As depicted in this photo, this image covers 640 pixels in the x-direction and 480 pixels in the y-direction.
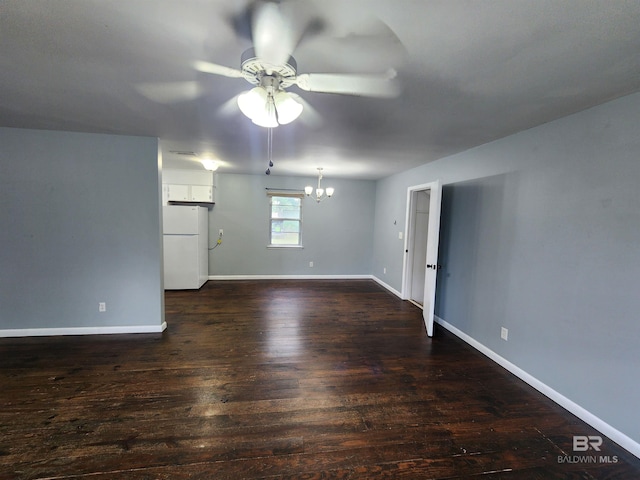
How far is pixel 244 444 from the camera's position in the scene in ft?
5.69

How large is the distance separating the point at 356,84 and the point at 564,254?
7.05 feet

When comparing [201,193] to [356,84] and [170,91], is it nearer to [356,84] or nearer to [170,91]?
[170,91]

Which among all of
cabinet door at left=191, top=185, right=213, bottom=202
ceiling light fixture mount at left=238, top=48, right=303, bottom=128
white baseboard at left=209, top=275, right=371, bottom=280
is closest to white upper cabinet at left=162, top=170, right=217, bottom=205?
cabinet door at left=191, top=185, right=213, bottom=202

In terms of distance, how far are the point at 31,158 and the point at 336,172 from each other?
4.22m

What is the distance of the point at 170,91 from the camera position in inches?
76.1

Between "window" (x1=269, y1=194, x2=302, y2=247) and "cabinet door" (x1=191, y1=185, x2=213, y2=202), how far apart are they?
1.33m

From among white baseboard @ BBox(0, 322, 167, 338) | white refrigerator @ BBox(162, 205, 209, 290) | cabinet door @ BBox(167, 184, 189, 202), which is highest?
cabinet door @ BBox(167, 184, 189, 202)

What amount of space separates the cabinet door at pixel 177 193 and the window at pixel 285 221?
1.74m

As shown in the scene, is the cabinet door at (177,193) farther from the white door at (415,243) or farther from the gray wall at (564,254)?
the gray wall at (564,254)

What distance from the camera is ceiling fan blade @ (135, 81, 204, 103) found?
184cm

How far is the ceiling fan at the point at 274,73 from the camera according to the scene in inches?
46.9

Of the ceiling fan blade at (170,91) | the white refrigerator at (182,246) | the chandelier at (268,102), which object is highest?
the ceiling fan blade at (170,91)

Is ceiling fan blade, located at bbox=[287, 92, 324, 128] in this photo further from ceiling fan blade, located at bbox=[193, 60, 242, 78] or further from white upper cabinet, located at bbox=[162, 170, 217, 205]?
white upper cabinet, located at bbox=[162, 170, 217, 205]

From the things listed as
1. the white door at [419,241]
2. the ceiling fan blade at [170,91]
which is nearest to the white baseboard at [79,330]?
the ceiling fan blade at [170,91]
